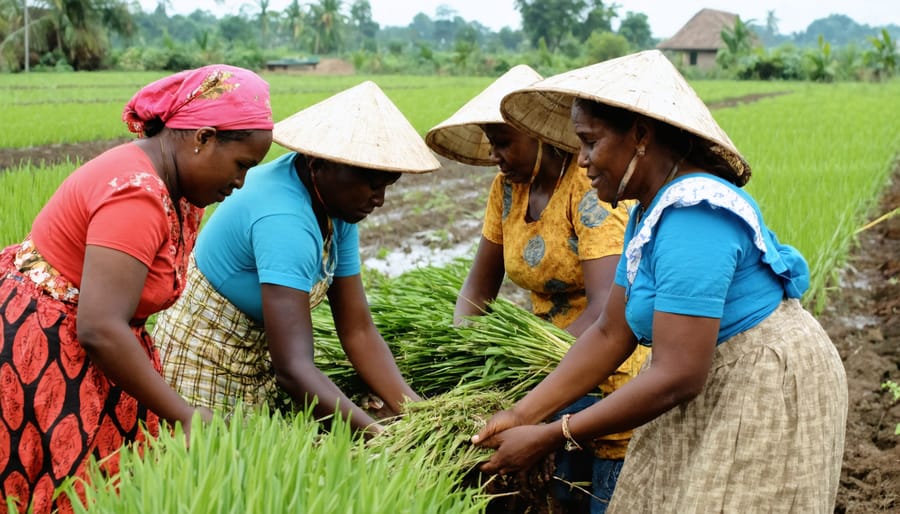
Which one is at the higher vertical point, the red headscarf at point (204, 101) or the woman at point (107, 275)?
the red headscarf at point (204, 101)

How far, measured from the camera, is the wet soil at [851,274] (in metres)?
3.52

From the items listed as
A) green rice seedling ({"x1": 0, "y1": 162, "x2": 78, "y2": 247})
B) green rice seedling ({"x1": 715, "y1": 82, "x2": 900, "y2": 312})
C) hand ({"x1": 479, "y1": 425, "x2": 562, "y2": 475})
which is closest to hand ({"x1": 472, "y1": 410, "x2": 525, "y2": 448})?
hand ({"x1": 479, "y1": 425, "x2": 562, "y2": 475})

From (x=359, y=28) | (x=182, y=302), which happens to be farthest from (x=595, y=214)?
(x=359, y=28)

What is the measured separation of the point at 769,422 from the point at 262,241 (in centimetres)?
125

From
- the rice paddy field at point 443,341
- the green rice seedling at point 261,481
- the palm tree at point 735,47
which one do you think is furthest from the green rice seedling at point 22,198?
the palm tree at point 735,47

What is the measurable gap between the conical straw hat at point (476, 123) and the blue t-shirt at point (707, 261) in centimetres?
100

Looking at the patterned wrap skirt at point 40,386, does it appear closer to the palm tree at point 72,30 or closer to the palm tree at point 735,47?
the palm tree at point 72,30

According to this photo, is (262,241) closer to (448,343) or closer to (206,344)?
(206,344)

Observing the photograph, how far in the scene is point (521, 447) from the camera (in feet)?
6.67

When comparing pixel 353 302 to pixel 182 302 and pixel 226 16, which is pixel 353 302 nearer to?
pixel 182 302

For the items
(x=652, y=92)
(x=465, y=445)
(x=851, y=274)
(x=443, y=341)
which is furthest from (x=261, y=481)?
(x=851, y=274)

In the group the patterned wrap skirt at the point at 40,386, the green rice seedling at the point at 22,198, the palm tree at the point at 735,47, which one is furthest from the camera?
the palm tree at the point at 735,47

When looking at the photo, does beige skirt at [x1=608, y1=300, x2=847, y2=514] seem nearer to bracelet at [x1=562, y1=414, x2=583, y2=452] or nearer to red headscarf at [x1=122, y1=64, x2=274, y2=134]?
bracelet at [x1=562, y1=414, x2=583, y2=452]

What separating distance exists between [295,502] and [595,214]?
1494mm
